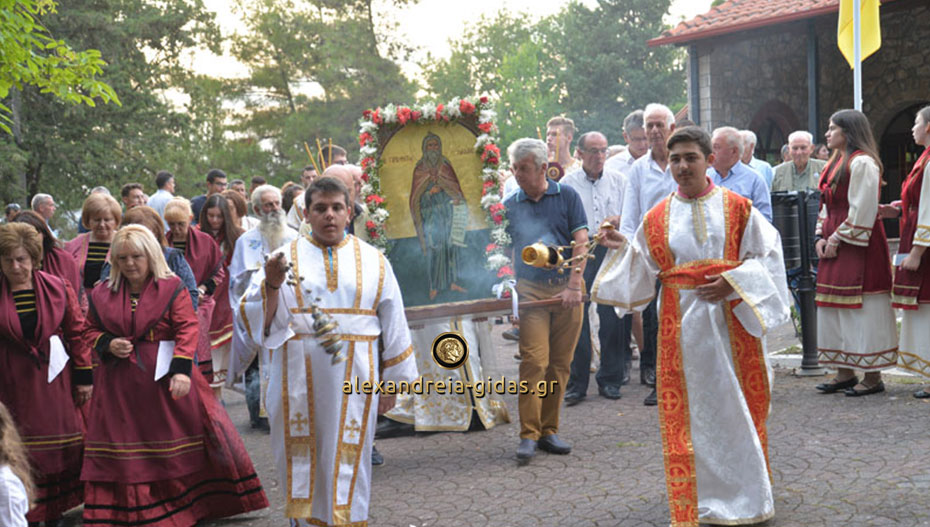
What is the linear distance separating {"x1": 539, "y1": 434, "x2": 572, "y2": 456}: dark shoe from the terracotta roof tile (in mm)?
12603

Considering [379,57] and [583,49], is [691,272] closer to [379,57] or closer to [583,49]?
[379,57]

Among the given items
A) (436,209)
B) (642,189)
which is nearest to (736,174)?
(642,189)

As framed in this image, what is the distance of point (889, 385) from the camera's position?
8.70 meters

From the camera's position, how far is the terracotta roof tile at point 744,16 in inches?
691

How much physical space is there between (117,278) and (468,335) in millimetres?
3051

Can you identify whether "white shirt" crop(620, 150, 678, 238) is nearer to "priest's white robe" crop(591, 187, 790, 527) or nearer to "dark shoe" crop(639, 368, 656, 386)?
"dark shoe" crop(639, 368, 656, 386)

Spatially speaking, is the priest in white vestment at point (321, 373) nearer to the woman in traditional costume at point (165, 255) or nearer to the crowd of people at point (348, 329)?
the crowd of people at point (348, 329)

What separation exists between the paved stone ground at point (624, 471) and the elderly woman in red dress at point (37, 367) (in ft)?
3.77

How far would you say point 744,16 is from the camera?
745 inches

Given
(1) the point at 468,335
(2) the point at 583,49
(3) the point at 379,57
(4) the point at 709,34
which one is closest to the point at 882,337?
(1) the point at 468,335

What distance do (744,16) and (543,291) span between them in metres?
13.5

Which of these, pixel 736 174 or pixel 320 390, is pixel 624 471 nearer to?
pixel 320 390

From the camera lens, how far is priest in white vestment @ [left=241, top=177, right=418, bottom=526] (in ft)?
16.8

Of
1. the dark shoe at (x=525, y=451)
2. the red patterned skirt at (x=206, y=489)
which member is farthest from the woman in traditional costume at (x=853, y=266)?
the red patterned skirt at (x=206, y=489)
